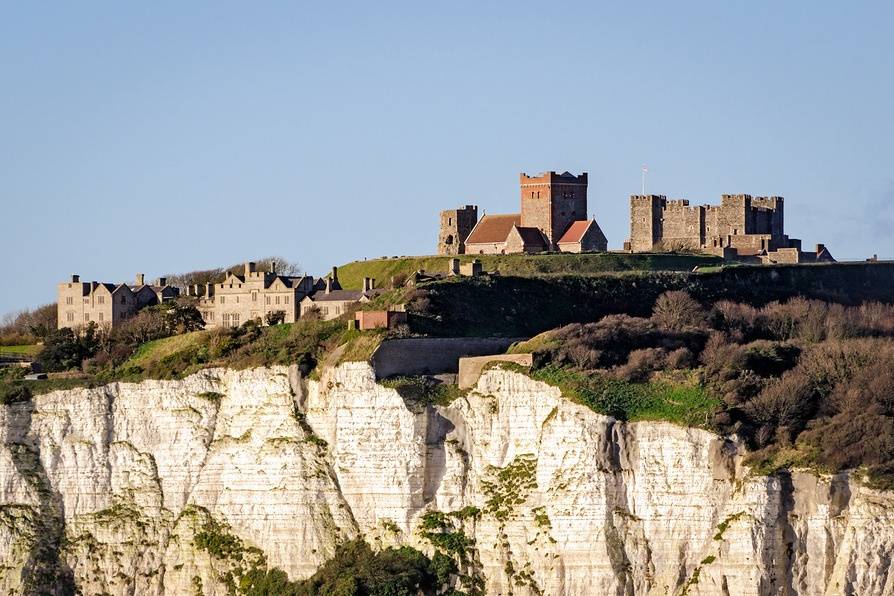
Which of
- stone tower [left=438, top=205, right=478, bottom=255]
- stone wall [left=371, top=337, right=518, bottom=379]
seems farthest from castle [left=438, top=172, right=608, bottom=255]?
stone wall [left=371, top=337, right=518, bottom=379]

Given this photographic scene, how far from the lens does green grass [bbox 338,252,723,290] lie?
10650 centimetres

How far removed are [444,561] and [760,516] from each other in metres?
10.9

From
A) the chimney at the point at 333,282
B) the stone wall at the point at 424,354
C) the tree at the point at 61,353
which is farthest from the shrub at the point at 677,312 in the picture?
the tree at the point at 61,353

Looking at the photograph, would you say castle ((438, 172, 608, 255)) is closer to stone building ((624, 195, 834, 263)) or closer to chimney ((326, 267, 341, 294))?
stone building ((624, 195, 834, 263))

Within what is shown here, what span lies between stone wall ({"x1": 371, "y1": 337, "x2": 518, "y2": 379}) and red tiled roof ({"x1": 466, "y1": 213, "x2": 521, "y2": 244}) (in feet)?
84.4

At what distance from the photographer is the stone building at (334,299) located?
96.1 metres

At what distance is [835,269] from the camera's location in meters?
109

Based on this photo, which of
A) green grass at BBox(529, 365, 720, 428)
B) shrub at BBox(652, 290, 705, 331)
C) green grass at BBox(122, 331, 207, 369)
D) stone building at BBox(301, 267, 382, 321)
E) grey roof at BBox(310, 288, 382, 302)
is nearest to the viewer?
green grass at BBox(529, 365, 720, 428)

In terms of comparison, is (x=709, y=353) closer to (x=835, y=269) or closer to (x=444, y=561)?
(x=444, y=561)

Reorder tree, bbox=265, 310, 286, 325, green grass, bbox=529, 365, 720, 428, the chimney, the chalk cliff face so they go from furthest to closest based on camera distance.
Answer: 1. the chimney
2. tree, bbox=265, 310, 286, 325
3. green grass, bbox=529, 365, 720, 428
4. the chalk cliff face

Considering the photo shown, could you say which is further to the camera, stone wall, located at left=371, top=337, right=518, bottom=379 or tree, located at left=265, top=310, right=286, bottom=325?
tree, located at left=265, top=310, right=286, bottom=325

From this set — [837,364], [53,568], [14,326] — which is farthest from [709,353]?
[14,326]

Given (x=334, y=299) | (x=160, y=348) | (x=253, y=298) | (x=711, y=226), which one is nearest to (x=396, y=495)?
(x=334, y=299)

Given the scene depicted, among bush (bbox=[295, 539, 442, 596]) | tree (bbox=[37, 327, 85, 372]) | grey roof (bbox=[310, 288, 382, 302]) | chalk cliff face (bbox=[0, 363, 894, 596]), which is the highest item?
grey roof (bbox=[310, 288, 382, 302])
